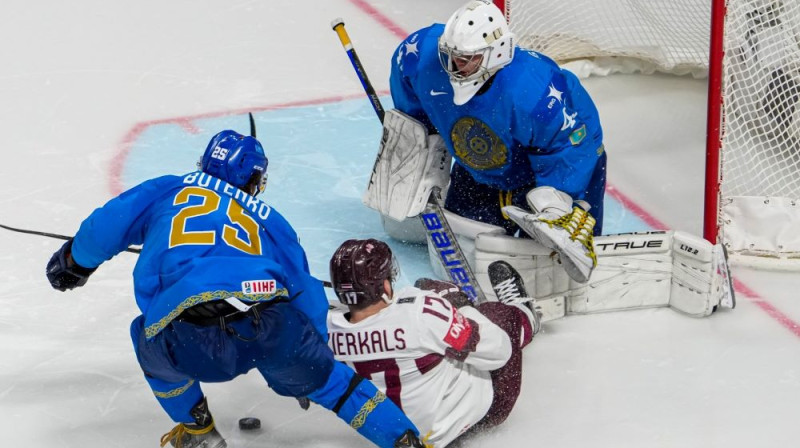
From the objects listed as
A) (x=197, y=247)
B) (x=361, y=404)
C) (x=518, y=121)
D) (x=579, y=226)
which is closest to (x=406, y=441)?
(x=361, y=404)

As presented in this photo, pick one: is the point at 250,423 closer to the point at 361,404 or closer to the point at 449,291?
the point at 361,404

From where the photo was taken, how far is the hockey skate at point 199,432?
298 cm

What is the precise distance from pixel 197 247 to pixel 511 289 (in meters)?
1.04

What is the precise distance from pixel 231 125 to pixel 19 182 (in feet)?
2.84

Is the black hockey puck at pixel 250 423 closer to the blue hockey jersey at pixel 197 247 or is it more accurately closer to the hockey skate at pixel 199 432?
the hockey skate at pixel 199 432

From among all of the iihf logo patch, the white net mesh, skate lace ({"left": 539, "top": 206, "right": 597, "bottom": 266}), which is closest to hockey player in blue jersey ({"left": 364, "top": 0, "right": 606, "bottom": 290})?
skate lace ({"left": 539, "top": 206, "right": 597, "bottom": 266})

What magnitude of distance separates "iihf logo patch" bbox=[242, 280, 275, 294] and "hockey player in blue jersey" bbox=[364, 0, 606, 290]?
903mm

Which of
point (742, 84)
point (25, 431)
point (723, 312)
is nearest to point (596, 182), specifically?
point (723, 312)

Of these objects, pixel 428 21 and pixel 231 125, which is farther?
pixel 428 21

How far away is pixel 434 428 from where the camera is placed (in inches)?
118

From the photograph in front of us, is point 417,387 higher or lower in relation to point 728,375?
higher

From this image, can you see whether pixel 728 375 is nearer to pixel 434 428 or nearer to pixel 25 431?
pixel 434 428

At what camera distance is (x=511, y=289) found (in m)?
3.52

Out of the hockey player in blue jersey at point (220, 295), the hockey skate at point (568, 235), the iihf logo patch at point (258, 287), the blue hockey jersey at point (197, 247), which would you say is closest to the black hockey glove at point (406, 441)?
the hockey player in blue jersey at point (220, 295)
